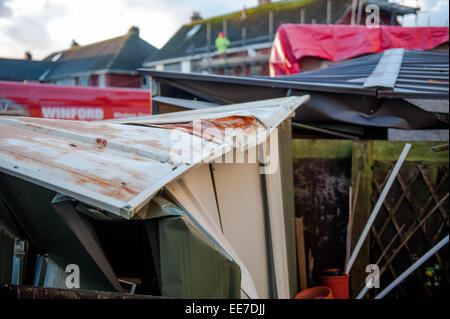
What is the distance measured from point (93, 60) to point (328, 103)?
78.4ft

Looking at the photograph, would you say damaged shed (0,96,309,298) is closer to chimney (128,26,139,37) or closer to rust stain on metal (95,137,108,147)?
rust stain on metal (95,137,108,147)

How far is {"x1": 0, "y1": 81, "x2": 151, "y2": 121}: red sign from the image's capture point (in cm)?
799

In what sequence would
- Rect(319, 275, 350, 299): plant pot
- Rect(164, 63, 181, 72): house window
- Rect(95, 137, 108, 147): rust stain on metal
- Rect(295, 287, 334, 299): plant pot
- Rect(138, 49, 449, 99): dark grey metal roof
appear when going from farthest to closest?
Rect(164, 63, 181, 72): house window < Rect(138, 49, 449, 99): dark grey metal roof < Rect(319, 275, 350, 299): plant pot < Rect(295, 287, 334, 299): plant pot < Rect(95, 137, 108, 147): rust stain on metal

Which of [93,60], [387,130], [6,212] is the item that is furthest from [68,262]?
[93,60]

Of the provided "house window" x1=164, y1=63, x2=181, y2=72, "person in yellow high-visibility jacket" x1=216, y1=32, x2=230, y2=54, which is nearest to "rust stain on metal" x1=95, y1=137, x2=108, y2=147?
"person in yellow high-visibility jacket" x1=216, y1=32, x2=230, y2=54

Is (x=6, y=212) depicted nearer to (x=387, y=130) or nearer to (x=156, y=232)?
(x=156, y=232)

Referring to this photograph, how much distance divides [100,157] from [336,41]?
32.3 feet

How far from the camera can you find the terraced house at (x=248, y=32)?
18.1 metres

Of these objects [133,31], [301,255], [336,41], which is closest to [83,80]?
[133,31]

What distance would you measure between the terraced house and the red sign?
28.2 feet

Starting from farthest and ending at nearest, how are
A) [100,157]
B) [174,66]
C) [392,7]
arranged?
[174,66] → [392,7] → [100,157]

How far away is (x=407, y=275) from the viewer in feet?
12.8

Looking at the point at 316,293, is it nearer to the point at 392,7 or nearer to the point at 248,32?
the point at 392,7

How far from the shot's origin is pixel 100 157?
1764 millimetres
